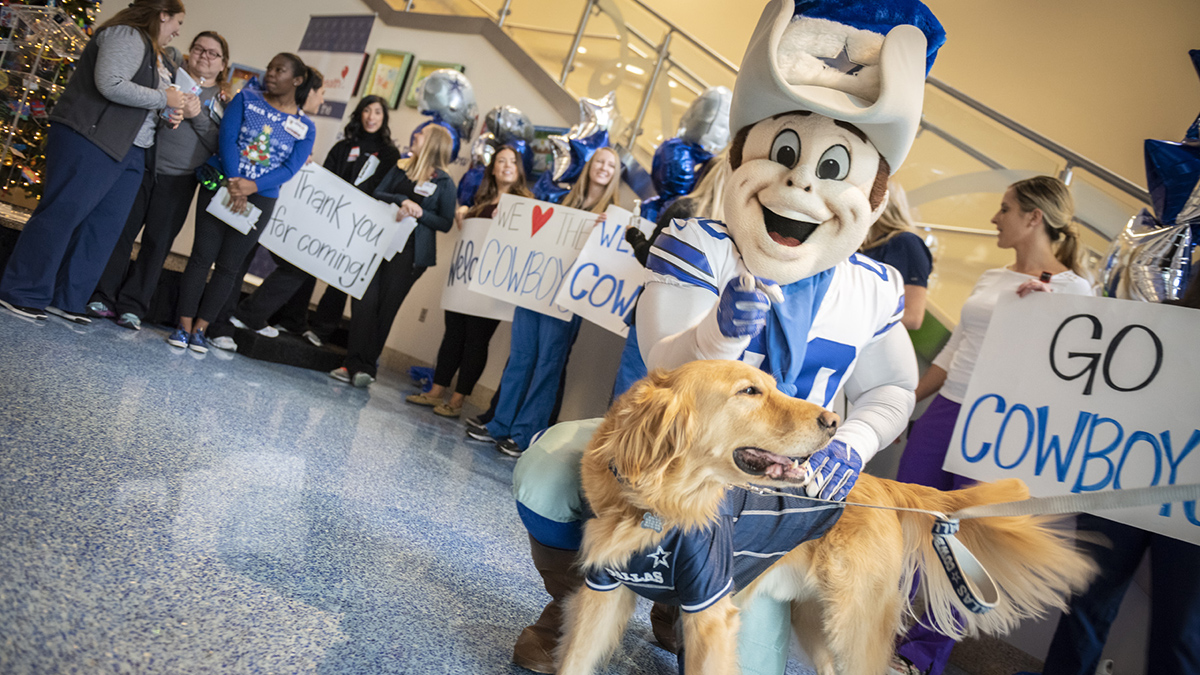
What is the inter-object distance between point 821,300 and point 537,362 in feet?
8.08

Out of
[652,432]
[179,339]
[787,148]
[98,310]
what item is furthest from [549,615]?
[98,310]

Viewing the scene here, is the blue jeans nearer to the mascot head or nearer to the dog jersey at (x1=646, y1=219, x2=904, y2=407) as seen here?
the dog jersey at (x1=646, y1=219, x2=904, y2=407)

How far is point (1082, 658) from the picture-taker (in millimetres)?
1966

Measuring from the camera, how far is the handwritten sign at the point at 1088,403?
1.76 meters

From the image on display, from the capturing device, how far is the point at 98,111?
3.09 m

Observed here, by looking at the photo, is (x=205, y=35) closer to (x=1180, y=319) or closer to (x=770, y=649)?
(x=770, y=649)

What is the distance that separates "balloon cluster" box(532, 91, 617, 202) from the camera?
438cm

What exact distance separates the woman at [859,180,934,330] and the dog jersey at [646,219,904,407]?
1174mm

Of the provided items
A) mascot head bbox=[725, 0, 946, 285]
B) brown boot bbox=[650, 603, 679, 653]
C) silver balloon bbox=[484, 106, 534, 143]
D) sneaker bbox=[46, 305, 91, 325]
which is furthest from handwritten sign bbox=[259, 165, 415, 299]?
mascot head bbox=[725, 0, 946, 285]

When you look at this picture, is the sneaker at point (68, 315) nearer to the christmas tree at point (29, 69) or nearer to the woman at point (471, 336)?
the woman at point (471, 336)

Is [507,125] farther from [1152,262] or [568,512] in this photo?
[568,512]

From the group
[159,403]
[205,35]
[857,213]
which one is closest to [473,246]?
[205,35]

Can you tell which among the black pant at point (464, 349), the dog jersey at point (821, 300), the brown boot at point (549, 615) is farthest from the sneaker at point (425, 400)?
the dog jersey at point (821, 300)

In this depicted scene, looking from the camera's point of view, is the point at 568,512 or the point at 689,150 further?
the point at 689,150
